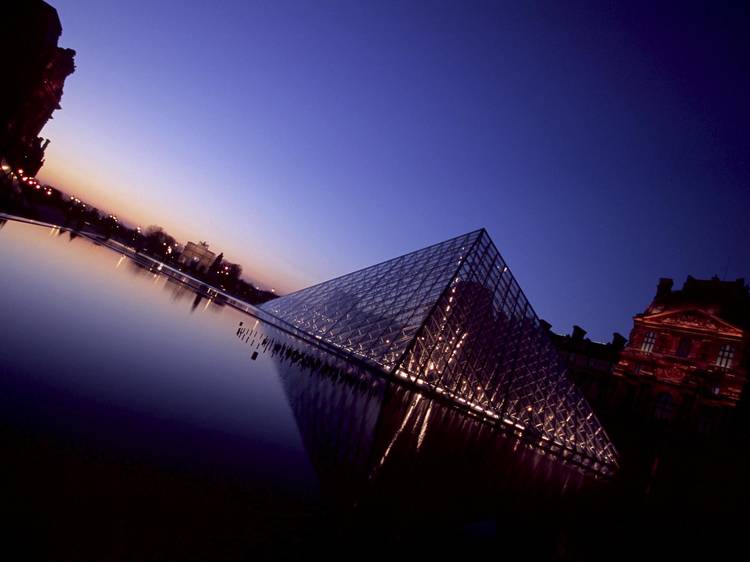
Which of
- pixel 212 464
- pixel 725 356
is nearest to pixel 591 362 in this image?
pixel 725 356

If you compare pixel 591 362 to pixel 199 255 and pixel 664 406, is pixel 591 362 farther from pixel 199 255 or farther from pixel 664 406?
pixel 199 255

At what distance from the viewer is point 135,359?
251 inches

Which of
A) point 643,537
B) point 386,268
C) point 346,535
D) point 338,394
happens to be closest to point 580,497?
point 643,537

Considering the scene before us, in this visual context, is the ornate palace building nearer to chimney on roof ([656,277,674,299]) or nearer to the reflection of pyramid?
chimney on roof ([656,277,674,299])

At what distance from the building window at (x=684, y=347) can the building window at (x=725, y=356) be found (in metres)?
1.47

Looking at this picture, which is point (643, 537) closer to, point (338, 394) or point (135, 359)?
point (338, 394)

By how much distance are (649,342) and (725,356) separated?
3743 mm

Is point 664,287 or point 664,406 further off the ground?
point 664,287

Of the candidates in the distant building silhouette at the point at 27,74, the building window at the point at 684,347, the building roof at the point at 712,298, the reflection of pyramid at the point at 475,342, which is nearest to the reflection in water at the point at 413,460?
the reflection of pyramid at the point at 475,342

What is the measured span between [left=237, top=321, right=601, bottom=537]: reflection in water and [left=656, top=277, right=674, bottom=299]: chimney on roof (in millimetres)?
22362

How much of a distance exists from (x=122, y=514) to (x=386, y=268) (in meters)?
19.1

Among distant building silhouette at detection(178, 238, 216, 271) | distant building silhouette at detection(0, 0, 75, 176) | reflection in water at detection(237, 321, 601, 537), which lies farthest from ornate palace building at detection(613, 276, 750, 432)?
distant building silhouette at detection(178, 238, 216, 271)

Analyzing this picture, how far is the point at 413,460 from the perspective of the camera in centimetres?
577

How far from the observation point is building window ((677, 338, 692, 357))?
24055 millimetres
